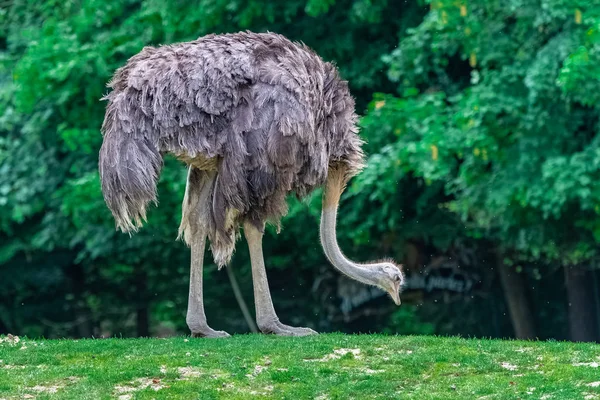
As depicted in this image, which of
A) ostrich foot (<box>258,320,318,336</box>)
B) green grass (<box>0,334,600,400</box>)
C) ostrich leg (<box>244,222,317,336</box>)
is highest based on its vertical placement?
ostrich leg (<box>244,222,317,336</box>)

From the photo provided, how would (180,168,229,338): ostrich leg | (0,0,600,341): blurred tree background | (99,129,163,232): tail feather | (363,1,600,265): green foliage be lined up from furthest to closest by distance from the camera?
(0,0,600,341): blurred tree background < (363,1,600,265): green foliage < (180,168,229,338): ostrich leg < (99,129,163,232): tail feather

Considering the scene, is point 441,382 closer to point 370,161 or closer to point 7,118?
point 370,161

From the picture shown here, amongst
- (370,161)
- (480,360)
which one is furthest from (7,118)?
(480,360)

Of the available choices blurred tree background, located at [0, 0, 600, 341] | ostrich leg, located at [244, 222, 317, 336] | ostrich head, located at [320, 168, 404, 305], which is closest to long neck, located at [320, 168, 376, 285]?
ostrich head, located at [320, 168, 404, 305]

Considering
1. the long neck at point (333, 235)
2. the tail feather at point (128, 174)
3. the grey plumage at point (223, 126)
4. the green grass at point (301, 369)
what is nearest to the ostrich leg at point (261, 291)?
the grey plumage at point (223, 126)

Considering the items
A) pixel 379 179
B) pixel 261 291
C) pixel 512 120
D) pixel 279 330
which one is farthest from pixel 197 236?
pixel 512 120

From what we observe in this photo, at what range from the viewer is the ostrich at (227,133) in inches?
370

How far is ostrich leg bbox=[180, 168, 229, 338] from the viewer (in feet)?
32.9

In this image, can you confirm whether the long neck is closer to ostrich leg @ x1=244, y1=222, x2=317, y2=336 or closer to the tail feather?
ostrich leg @ x1=244, y1=222, x2=317, y2=336

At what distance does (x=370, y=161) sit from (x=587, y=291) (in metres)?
3.57

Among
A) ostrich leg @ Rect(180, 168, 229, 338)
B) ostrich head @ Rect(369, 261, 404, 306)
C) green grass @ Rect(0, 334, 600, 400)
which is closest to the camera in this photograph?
green grass @ Rect(0, 334, 600, 400)

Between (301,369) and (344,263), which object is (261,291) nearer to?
(344,263)

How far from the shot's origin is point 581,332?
1471 cm

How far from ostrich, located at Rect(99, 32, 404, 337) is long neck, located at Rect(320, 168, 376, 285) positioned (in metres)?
0.27
